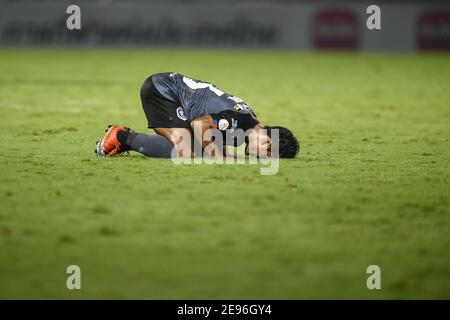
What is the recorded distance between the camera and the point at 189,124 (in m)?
9.63

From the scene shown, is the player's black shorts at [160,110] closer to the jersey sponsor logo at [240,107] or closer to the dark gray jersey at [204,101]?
the dark gray jersey at [204,101]

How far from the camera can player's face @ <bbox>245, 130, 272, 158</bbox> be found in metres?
9.37

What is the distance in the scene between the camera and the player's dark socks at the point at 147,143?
32.3 ft

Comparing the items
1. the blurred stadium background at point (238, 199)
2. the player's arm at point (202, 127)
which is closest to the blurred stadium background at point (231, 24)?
the blurred stadium background at point (238, 199)

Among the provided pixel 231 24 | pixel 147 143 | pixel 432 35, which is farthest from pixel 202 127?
pixel 432 35

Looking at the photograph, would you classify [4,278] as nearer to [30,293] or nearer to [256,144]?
[30,293]

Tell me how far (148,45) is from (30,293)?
27468 mm

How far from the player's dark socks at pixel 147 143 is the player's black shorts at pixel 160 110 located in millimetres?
190

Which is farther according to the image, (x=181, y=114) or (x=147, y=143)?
(x=147, y=143)

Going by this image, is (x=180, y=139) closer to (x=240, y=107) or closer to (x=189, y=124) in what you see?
(x=189, y=124)

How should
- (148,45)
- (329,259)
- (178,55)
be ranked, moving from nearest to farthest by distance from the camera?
(329,259) → (178,55) → (148,45)

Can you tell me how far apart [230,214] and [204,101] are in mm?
2694
